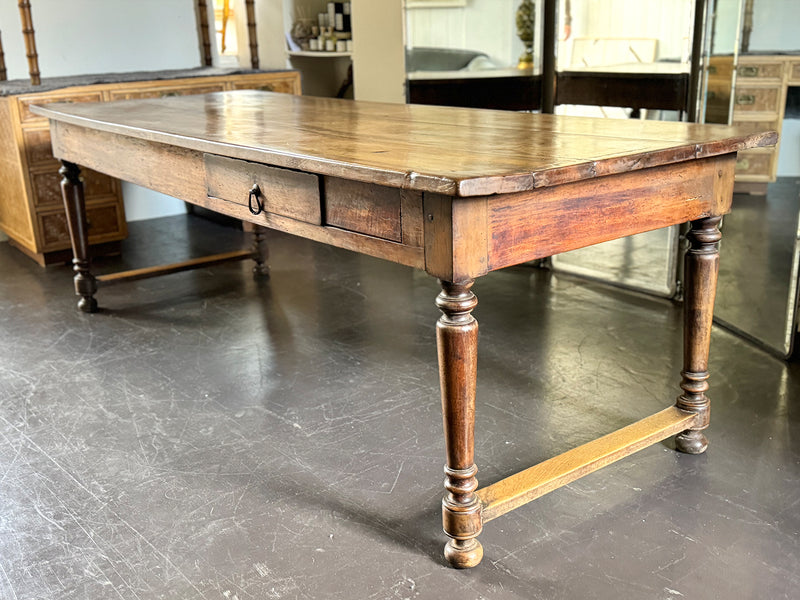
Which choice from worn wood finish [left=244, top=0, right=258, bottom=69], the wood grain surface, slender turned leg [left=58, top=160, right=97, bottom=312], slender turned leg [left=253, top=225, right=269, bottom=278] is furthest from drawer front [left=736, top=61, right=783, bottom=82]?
worn wood finish [left=244, top=0, right=258, bottom=69]

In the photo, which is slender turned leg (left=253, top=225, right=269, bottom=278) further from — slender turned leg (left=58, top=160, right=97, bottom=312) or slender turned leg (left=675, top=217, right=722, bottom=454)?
slender turned leg (left=675, top=217, right=722, bottom=454)

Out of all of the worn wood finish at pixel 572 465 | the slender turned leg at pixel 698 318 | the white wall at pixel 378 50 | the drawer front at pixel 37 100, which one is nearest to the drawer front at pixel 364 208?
the worn wood finish at pixel 572 465

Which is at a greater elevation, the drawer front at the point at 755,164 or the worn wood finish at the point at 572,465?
the drawer front at the point at 755,164

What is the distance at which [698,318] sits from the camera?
2.18 m

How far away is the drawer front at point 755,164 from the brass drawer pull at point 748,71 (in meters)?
0.29

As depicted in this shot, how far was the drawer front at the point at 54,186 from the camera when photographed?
425 cm

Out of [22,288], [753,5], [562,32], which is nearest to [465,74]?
[562,32]

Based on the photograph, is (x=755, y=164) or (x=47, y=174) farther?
(x=47, y=174)

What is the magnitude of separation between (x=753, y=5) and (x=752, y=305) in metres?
1.08

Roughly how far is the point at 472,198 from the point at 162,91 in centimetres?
338

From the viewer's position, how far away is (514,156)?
1788 mm

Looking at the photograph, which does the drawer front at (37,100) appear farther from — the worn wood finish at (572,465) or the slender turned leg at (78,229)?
the worn wood finish at (572,465)

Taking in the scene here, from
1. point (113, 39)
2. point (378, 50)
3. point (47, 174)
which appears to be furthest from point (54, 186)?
point (378, 50)

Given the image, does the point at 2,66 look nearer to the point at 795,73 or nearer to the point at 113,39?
the point at 113,39
